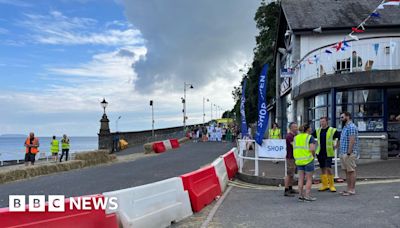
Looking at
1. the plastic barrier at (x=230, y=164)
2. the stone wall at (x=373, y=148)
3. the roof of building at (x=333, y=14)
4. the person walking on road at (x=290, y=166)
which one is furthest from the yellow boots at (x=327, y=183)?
the roof of building at (x=333, y=14)

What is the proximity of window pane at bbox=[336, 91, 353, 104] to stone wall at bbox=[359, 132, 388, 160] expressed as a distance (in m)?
1.88

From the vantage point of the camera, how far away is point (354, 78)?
646 inches

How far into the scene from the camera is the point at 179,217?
25.7ft

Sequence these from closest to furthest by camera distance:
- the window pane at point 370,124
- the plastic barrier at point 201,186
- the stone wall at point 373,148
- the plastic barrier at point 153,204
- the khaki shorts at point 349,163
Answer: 1. the plastic barrier at point 153,204
2. the plastic barrier at point 201,186
3. the khaki shorts at point 349,163
4. the stone wall at point 373,148
5. the window pane at point 370,124

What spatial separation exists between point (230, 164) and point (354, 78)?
6.35 meters

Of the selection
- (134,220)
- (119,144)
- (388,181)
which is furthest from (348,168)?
(119,144)

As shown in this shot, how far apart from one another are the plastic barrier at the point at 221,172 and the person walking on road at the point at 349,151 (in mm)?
3027

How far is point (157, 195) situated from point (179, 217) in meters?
0.89

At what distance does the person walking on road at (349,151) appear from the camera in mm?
9539

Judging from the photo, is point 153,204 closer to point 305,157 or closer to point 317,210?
point 317,210

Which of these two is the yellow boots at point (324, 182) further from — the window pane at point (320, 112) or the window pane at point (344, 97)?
the window pane at point (320, 112)

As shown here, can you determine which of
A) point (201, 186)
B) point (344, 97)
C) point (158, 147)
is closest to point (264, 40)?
point (158, 147)

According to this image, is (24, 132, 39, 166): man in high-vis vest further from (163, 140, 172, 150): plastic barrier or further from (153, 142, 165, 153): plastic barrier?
(163, 140, 172, 150): plastic barrier

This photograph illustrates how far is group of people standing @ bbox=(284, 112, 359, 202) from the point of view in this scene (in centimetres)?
935
